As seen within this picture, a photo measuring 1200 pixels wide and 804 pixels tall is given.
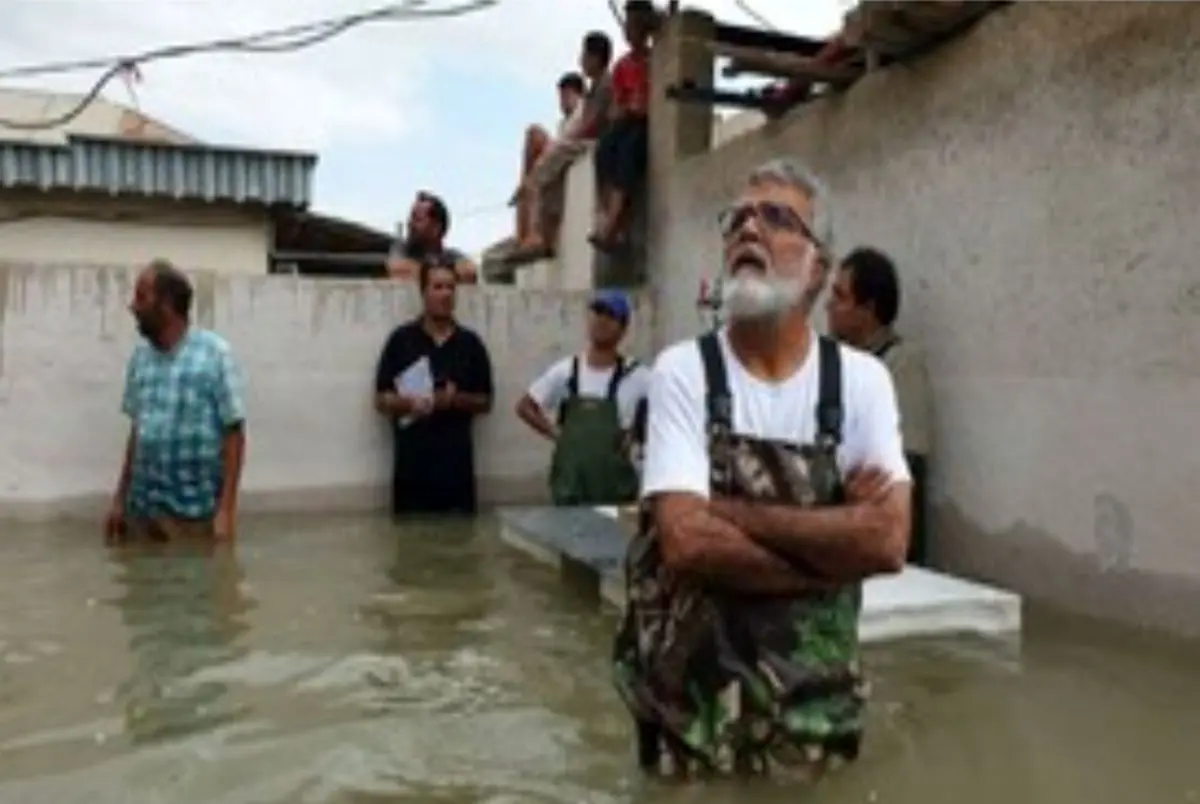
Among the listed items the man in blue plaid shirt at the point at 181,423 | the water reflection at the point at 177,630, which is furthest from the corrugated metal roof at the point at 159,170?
the man in blue plaid shirt at the point at 181,423

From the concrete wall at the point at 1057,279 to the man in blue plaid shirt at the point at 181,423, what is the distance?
311 cm

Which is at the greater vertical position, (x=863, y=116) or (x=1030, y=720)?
(x=863, y=116)

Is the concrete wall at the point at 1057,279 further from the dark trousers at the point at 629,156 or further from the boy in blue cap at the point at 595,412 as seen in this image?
the dark trousers at the point at 629,156

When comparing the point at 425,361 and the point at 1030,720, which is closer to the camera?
the point at 1030,720

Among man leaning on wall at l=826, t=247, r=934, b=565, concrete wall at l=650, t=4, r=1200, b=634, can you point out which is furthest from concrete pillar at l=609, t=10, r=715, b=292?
man leaning on wall at l=826, t=247, r=934, b=565

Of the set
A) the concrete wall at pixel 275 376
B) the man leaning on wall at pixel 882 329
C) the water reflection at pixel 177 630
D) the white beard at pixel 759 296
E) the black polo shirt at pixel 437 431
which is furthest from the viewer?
the black polo shirt at pixel 437 431

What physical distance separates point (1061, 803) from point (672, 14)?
20.8 ft

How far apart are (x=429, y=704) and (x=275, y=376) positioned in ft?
14.6

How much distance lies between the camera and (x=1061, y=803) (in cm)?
303

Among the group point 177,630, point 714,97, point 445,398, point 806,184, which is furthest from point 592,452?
point 806,184

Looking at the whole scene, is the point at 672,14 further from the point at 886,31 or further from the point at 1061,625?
the point at 1061,625

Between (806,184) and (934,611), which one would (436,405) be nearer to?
(934,611)

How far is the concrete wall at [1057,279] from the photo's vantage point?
4426 millimetres

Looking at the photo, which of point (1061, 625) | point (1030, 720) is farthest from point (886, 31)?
point (1030, 720)
